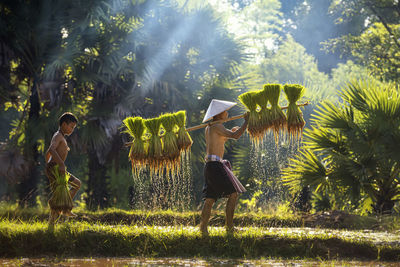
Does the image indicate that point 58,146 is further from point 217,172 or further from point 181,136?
point 217,172

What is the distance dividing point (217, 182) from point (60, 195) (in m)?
2.24

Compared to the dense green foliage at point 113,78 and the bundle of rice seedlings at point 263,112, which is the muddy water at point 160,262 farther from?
the dense green foliage at point 113,78

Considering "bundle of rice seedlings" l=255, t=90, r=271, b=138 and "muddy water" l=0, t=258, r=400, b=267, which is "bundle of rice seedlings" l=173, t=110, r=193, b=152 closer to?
"bundle of rice seedlings" l=255, t=90, r=271, b=138

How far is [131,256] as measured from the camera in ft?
23.7

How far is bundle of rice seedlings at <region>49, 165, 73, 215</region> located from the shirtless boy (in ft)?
6.35

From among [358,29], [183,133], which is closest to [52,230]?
[183,133]

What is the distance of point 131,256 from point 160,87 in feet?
30.7

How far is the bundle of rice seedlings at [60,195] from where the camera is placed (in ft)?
25.6

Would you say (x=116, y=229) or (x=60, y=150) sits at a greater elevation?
(x=60, y=150)

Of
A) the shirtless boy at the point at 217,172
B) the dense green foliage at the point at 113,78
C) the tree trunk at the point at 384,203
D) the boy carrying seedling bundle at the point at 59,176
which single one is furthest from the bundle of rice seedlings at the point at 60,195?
the tree trunk at the point at 384,203

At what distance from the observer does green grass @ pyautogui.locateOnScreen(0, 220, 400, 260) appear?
731 centimetres

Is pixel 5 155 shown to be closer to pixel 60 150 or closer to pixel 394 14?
pixel 60 150

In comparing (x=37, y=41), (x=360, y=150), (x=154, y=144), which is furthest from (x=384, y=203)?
(x=37, y=41)

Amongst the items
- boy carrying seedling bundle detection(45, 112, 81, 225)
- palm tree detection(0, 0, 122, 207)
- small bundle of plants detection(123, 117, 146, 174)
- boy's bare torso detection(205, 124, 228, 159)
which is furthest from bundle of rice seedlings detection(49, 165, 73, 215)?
palm tree detection(0, 0, 122, 207)
